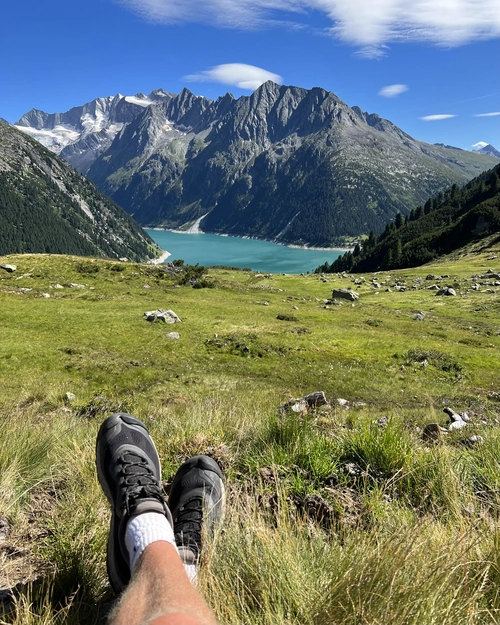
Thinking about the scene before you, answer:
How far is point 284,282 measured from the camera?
5603 cm

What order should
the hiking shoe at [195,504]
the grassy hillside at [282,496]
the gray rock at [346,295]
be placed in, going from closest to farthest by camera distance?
the grassy hillside at [282,496], the hiking shoe at [195,504], the gray rock at [346,295]

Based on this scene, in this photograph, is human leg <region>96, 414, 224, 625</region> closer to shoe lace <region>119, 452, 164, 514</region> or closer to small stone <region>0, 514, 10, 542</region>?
shoe lace <region>119, 452, 164, 514</region>

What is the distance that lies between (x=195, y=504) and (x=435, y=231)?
4697 inches

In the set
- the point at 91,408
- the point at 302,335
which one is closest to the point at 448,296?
the point at 302,335

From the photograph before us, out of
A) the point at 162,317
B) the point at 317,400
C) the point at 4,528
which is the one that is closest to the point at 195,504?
the point at 4,528

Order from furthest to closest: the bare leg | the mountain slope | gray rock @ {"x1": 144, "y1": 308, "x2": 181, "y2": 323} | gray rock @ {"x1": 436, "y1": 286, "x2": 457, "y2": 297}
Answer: the mountain slope
gray rock @ {"x1": 436, "y1": 286, "x2": 457, "y2": 297}
gray rock @ {"x1": 144, "y1": 308, "x2": 181, "y2": 323}
the bare leg

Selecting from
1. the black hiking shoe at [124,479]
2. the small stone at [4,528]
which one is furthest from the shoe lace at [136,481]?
the small stone at [4,528]

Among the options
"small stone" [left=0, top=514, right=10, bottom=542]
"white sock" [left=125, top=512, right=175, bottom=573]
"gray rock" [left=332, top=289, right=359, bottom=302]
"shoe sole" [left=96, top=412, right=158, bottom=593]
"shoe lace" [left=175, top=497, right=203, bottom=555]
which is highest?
"white sock" [left=125, top=512, right=175, bottom=573]

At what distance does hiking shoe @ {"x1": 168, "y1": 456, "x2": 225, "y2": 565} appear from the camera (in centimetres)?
286

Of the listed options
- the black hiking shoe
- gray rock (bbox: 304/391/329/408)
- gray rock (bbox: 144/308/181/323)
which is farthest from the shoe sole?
gray rock (bbox: 144/308/181/323)

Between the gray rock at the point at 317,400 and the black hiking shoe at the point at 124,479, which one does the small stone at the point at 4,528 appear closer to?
the black hiking shoe at the point at 124,479

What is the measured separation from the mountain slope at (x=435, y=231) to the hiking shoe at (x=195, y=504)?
99253 mm

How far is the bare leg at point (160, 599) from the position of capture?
5.73 feet

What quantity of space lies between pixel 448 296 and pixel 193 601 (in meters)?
48.6
